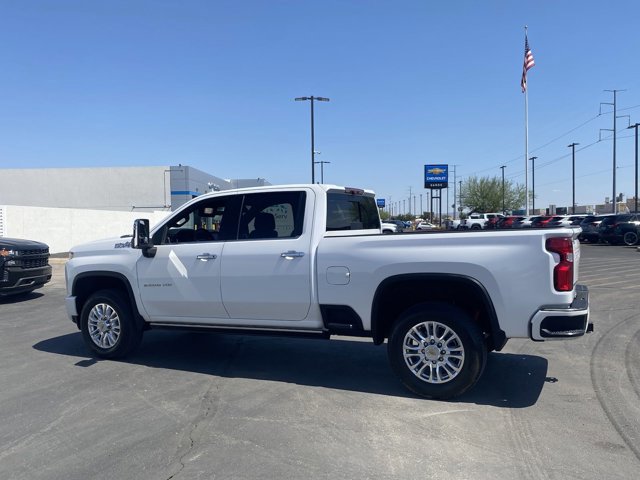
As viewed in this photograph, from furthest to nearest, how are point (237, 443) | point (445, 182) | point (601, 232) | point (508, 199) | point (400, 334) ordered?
point (508, 199) → point (445, 182) → point (601, 232) → point (400, 334) → point (237, 443)

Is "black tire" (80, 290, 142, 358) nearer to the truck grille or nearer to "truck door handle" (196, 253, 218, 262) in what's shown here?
"truck door handle" (196, 253, 218, 262)

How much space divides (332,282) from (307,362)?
1602 millimetres

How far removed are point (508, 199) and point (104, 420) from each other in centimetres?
9957

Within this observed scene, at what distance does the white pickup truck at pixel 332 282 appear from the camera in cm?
482

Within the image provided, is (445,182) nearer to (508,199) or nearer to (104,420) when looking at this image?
(508,199)

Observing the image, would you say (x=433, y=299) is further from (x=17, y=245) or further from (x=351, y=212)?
(x=17, y=245)

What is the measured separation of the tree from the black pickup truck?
92.3 m

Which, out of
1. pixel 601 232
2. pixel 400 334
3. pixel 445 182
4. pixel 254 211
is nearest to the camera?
pixel 400 334

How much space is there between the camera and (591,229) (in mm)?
32562

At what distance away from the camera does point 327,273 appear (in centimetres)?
552

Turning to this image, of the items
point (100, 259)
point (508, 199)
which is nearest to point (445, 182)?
point (508, 199)

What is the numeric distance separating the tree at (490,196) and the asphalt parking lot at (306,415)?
9329cm

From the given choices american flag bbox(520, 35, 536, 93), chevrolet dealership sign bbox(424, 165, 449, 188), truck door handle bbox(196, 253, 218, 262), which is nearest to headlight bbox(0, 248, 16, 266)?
truck door handle bbox(196, 253, 218, 262)

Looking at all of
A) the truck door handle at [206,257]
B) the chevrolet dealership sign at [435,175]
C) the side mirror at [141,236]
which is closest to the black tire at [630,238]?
the chevrolet dealership sign at [435,175]
